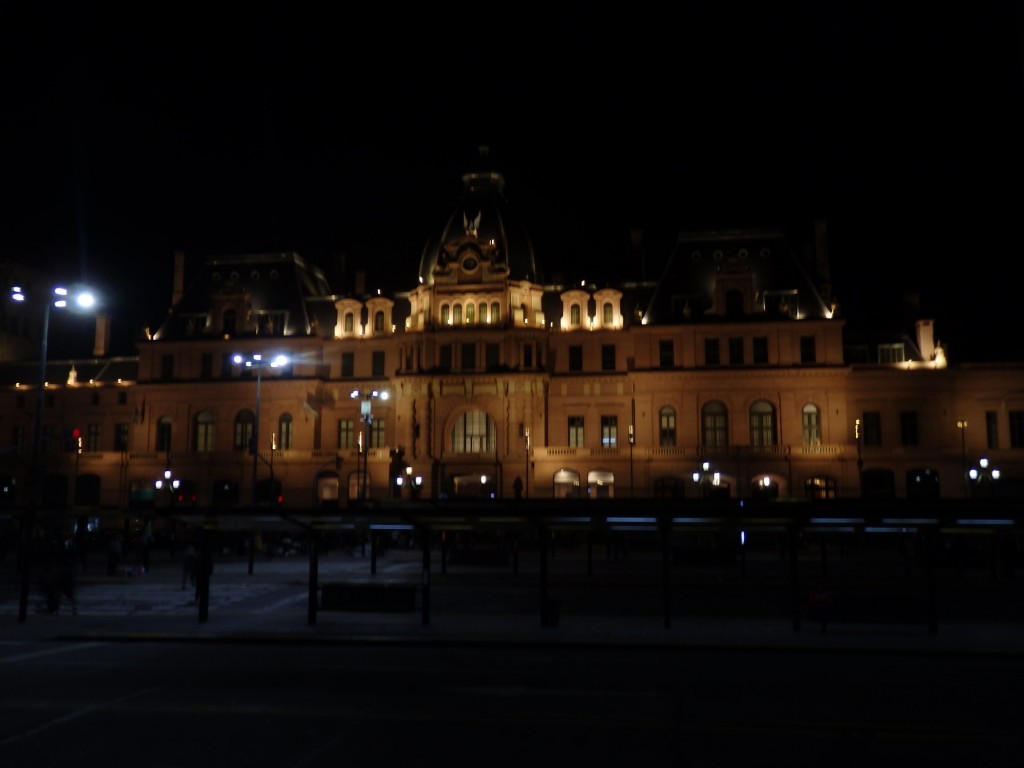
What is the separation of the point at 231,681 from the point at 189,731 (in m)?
4.31

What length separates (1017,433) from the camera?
67438 millimetres

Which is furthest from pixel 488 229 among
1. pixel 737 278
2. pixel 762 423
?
pixel 762 423

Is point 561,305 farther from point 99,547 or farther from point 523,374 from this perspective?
point 99,547

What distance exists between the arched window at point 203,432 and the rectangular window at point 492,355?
23799 mm

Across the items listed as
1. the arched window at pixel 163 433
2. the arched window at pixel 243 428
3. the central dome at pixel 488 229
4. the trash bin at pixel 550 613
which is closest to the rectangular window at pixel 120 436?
the arched window at pixel 163 433

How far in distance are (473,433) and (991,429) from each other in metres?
37.2

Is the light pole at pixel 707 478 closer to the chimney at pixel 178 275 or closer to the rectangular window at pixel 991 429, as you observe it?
the rectangular window at pixel 991 429

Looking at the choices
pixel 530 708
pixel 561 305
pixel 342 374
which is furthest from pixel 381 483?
pixel 530 708

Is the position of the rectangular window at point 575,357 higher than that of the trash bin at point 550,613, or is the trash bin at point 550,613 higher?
the rectangular window at point 575,357

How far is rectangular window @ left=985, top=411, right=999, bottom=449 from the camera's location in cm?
6744

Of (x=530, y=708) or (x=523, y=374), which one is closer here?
(x=530, y=708)

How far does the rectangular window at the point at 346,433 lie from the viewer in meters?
75.6

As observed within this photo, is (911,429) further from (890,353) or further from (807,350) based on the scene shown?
(807,350)

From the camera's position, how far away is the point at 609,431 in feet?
235
